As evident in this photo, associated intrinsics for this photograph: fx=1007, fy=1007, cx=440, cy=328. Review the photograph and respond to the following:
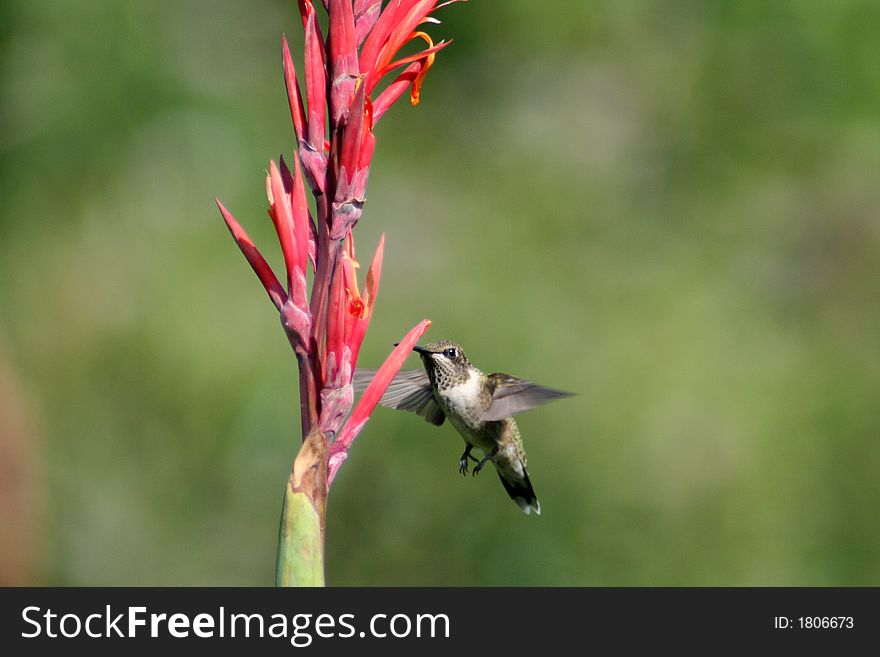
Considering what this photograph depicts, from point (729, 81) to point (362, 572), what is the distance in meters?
2.61

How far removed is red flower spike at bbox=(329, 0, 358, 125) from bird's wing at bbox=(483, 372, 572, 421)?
0.68 m

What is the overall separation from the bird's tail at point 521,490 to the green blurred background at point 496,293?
4.19 feet

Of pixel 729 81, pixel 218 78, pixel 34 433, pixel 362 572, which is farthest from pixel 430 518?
pixel 729 81

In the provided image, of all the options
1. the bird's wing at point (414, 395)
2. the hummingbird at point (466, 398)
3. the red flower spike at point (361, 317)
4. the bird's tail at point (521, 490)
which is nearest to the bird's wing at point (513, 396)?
the hummingbird at point (466, 398)

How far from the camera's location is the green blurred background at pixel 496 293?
358 cm

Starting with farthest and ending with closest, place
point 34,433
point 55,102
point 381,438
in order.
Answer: point 55,102
point 381,438
point 34,433

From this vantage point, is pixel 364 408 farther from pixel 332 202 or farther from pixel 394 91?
pixel 394 91

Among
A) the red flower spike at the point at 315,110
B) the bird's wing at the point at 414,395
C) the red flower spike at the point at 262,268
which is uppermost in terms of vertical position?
the bird's wing at the point at 414,395

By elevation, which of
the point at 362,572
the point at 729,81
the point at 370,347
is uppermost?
the point at 729,81

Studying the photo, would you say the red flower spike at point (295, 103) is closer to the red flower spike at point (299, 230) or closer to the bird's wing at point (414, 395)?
the red flower spike at point (299, 230)

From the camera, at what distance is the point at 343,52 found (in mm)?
1092

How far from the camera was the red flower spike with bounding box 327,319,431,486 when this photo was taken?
3.62ft

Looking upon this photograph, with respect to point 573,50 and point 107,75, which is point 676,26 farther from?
point 107,75
